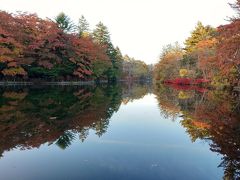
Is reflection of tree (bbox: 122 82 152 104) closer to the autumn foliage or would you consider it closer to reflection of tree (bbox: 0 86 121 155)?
reflection of tree (bbox: 0 86 121 155)

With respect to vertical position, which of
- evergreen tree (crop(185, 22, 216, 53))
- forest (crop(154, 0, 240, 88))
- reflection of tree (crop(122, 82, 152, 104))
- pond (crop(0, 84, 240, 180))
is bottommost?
reflection of tree (crop(122, 82, 152, 104))

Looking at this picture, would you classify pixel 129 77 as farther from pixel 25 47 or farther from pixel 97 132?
pixel 97 132

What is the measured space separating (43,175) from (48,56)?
37.9 metres

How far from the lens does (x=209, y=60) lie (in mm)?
28547

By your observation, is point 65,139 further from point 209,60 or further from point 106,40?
point 106,40

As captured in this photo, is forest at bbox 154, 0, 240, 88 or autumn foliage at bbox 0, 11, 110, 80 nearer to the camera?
forest at bbox 154, 0, 240, 88

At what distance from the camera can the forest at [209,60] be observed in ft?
83.1

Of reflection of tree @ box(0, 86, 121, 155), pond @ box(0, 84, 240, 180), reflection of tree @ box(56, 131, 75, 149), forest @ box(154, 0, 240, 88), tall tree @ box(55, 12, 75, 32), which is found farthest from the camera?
tall tree @ box(55, 12, 75, 32)

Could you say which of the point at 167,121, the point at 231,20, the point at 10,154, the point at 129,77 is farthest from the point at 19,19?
the point at 129,77

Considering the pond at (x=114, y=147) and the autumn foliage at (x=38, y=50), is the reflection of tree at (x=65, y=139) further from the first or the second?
the autumn foliage at (x=38, y=50)

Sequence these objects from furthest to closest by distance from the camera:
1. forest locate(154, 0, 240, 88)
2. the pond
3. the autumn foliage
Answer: the autumn foliage < forest locate(154, 0, 240, 88) < the pond

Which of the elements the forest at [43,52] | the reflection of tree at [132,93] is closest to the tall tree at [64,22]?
the forest at [43,52]

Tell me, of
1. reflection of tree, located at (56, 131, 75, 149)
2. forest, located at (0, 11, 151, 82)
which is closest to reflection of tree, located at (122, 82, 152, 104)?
forest, located at (0, 11, 151, 82)

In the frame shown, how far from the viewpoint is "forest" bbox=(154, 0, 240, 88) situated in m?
25.3
